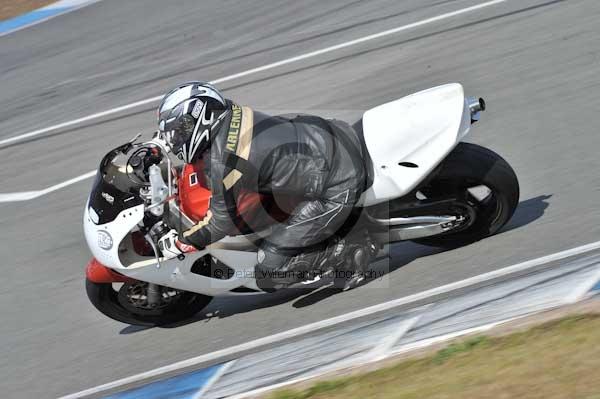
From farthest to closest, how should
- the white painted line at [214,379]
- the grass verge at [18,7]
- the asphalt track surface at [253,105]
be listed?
the grass verge at [18,7]
the asphalt track surface at [253,105]
the white painted line at [214,379]

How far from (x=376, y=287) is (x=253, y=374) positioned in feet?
4.39

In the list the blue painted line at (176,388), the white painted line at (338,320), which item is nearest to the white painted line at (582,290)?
the white painted line at (338,320)

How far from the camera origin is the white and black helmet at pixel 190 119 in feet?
20.6

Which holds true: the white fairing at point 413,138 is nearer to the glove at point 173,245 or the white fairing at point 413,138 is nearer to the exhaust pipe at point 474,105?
the exhaust pipe at point 474,105

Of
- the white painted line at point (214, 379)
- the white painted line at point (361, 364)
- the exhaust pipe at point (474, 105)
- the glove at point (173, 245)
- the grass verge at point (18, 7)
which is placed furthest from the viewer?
the grass verge at point (18, 7)

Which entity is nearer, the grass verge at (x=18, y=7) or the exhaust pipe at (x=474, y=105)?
the exhaust pipe at (x=474, y=105)

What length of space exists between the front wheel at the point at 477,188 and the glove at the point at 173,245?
179 cm

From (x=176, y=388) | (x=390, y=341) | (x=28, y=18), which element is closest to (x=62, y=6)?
(x=28, y=18)

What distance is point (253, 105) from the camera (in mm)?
11172

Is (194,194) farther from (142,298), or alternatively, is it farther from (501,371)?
(501,371)

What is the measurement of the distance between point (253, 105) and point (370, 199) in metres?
4.78

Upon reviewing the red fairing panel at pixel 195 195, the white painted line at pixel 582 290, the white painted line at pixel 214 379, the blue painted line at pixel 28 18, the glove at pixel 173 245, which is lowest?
the white painted line at pixel 214 379

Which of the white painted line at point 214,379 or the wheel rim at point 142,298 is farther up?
the wheel rim at point 142,298

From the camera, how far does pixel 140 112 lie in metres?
11.6
